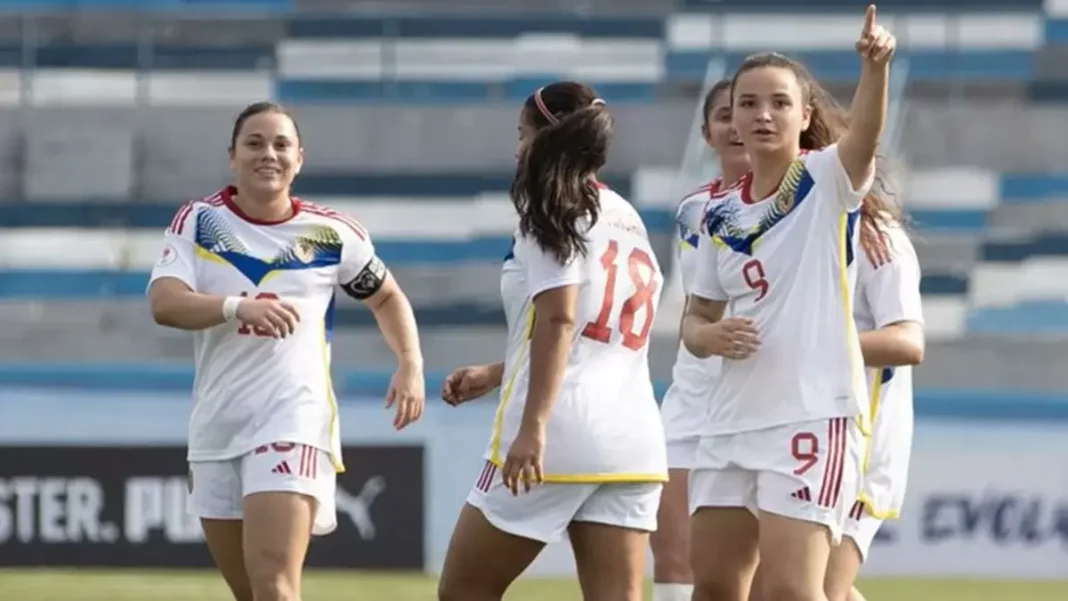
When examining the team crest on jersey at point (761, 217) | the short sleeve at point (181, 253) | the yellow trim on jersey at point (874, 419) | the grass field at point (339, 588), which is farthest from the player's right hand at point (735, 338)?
the grass field at point (339, 588)

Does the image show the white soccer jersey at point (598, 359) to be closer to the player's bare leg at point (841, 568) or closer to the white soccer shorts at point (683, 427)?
the player's bare leg at point (841, 568)

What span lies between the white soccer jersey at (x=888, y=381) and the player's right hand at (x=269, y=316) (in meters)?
1.51

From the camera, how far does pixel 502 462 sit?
5188mm

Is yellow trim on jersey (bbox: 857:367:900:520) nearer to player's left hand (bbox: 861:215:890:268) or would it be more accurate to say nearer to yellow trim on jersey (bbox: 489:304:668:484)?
player's left hand (bbox: 861:215:890:268)

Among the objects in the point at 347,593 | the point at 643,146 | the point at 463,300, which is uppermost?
the point at 643,146

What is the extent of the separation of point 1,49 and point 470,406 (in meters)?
6.55

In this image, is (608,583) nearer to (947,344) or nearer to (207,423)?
(207,423)

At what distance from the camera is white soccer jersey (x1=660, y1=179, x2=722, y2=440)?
6.37 metres

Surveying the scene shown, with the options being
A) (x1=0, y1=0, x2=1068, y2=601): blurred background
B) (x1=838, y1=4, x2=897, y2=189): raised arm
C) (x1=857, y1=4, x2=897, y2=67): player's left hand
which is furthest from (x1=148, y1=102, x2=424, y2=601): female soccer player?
(x1=0, y1=0, x2=1068, y2=601): blurred background

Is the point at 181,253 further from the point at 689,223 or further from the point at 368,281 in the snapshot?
the point at 689,223

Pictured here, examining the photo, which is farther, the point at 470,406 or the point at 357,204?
the point at 357,204

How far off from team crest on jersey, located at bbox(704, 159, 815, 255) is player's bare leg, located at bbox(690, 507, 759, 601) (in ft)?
2.12

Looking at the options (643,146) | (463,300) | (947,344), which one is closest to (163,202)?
(463,300)

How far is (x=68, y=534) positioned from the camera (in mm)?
12453
